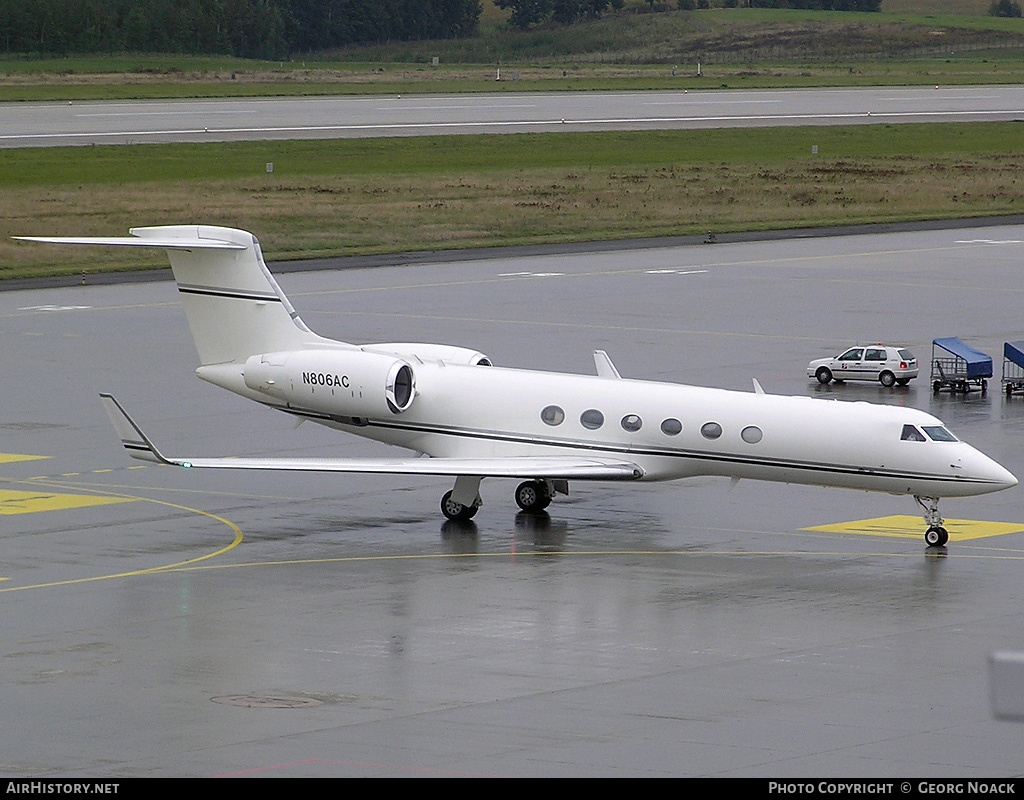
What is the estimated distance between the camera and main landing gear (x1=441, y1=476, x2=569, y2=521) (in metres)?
35.9

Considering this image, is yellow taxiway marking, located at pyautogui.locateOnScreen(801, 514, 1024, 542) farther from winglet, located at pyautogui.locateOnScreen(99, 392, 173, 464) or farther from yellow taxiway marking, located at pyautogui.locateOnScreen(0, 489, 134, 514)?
yellow taxiway marking, located at pyautogui.locateOnScreen(0, 489, 134, 514)

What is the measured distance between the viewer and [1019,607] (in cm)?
2891

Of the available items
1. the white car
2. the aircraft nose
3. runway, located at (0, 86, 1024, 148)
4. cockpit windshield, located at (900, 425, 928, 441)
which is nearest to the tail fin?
cockpit windshield, located at (900, 425, 928, 441)

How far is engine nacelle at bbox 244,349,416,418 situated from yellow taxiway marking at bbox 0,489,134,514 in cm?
402

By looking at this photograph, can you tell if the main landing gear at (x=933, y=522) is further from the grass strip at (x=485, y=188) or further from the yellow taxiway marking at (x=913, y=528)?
the grass strip at (x=485, y=188)

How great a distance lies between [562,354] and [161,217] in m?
39.2

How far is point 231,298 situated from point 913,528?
1417 centimetres

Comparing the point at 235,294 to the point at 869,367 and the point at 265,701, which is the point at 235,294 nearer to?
the point at 265,701

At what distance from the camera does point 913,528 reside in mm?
35531

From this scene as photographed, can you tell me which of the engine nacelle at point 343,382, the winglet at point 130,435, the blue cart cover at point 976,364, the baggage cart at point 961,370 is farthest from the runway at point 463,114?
the winglet at point 130,435

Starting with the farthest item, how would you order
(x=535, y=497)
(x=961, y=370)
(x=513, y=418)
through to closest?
1. (x=961, y=370)
2. (x=535, y=497)
3. (x=513, y=418)

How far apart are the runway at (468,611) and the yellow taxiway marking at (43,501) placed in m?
0.12

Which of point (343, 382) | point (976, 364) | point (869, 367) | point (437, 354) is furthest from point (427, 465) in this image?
point (976, 364)

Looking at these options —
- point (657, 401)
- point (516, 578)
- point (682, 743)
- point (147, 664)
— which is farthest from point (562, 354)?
point (682, 743)
